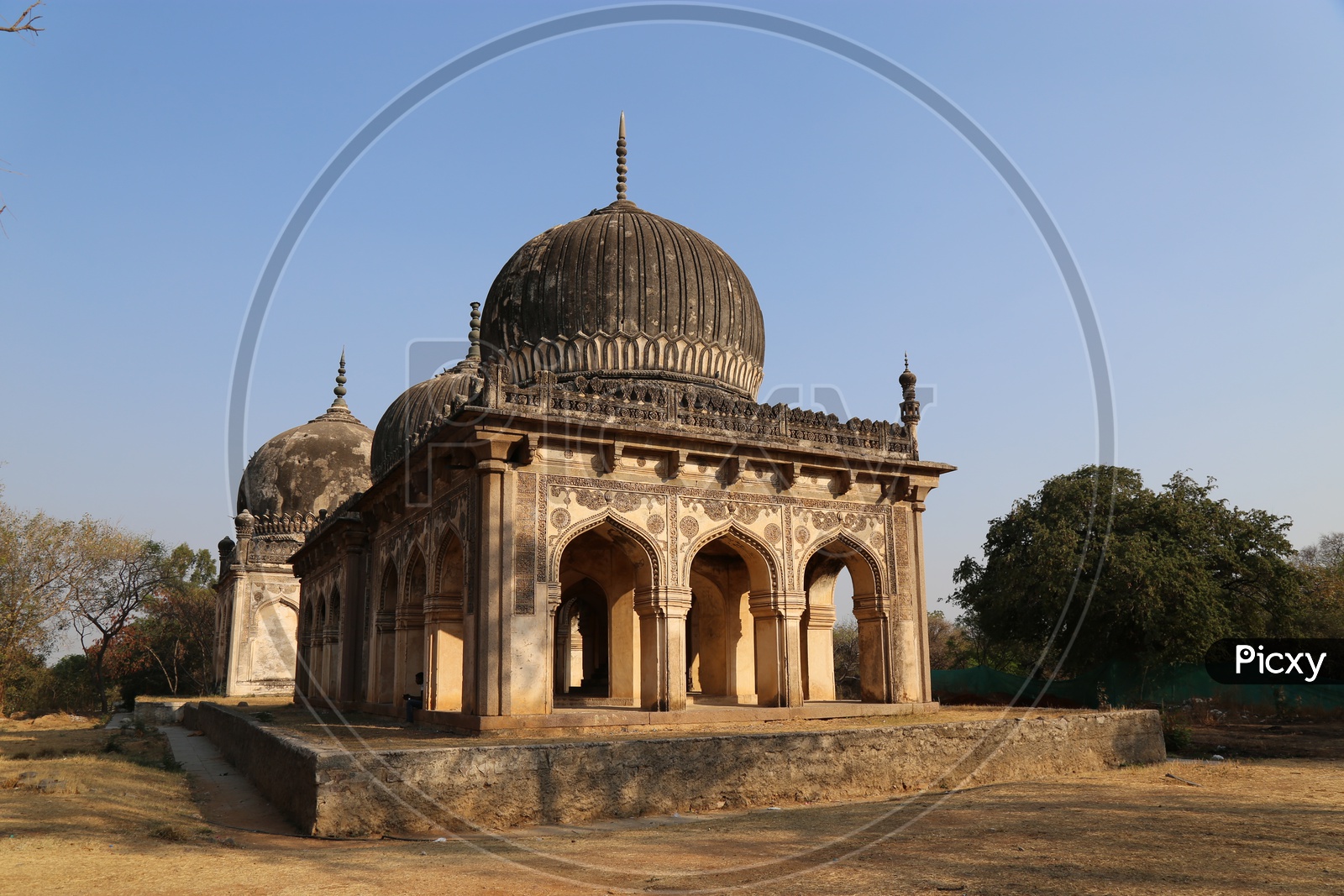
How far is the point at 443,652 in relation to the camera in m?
15.3

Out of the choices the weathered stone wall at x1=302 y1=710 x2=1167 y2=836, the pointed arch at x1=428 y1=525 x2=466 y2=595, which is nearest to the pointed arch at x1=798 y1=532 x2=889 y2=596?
the weathered stone wall at x1=302 y1=710 x2=1167 y2=836

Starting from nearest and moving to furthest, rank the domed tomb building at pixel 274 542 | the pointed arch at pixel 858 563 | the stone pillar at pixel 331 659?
the pointed arch at pixel 858 563
the stone pillar at pixel 331 659
the domed tomb building at pixel 274 542

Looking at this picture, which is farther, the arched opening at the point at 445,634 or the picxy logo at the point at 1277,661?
the picxy logo at the point at 1277,661

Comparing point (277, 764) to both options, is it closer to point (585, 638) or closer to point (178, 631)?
point (585, 638)

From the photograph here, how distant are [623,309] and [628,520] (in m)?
4.86

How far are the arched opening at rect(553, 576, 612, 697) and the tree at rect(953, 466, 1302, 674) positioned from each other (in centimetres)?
1039

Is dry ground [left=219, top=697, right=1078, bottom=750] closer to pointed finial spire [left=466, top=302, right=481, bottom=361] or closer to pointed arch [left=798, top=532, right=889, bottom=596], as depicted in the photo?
pointed arch [left=798, top=532, right=889, bottom=596]

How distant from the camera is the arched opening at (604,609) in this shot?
48.9 ft

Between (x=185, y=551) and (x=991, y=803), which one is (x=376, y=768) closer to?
(x=991, y=803)

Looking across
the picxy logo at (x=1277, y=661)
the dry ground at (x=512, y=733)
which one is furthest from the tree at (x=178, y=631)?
the picxy logo at (x=1277, y=661)

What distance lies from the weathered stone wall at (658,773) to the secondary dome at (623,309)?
822cm

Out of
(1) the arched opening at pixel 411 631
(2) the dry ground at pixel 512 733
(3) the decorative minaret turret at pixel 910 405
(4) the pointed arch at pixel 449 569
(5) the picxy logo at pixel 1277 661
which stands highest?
(3) the decorative minaret turret at pixel 910 405

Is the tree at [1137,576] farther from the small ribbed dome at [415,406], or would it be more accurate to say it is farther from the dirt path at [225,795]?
the dirt path at [225,795]

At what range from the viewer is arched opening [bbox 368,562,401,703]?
17625 mm
